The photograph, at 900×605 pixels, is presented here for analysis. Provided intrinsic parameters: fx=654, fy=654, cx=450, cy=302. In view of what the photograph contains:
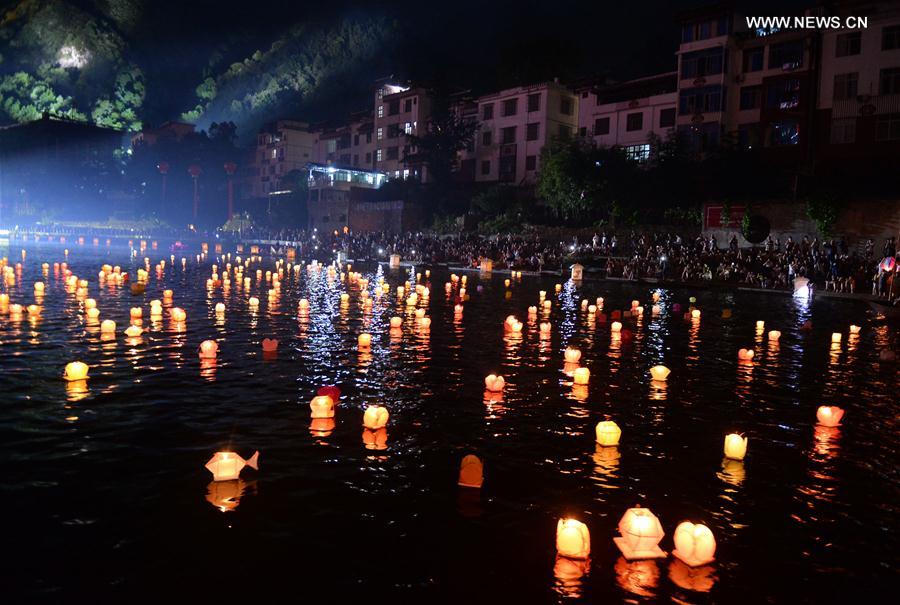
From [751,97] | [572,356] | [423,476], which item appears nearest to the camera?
[423,476]

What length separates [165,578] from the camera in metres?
4.53

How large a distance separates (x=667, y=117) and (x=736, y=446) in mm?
48034

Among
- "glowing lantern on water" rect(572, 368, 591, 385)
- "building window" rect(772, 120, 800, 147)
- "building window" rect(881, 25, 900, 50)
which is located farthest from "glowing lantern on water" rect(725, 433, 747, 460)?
"building window" rect(772, 120, 800, 147)

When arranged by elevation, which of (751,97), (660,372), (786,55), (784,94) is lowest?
(660,372)

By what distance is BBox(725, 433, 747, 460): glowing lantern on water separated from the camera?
7.30 metres

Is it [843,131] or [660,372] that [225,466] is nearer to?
[660,372]

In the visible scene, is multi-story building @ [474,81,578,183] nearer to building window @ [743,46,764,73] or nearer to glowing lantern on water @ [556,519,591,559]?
building window @ [743,46,764,73]

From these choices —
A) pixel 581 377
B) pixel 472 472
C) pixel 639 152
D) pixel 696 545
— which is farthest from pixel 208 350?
pixel 639 152

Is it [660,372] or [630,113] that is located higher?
[630,113]

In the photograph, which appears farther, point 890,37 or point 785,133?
point 785,133

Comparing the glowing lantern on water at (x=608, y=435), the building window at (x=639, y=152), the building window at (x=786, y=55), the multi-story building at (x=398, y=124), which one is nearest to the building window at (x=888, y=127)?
the building window at (x=786, y=55)

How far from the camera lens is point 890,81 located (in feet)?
125

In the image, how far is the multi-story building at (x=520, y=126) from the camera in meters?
58.0

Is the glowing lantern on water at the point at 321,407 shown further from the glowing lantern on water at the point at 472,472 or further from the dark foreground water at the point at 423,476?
the glowing lantern on water at the point at 472,472
